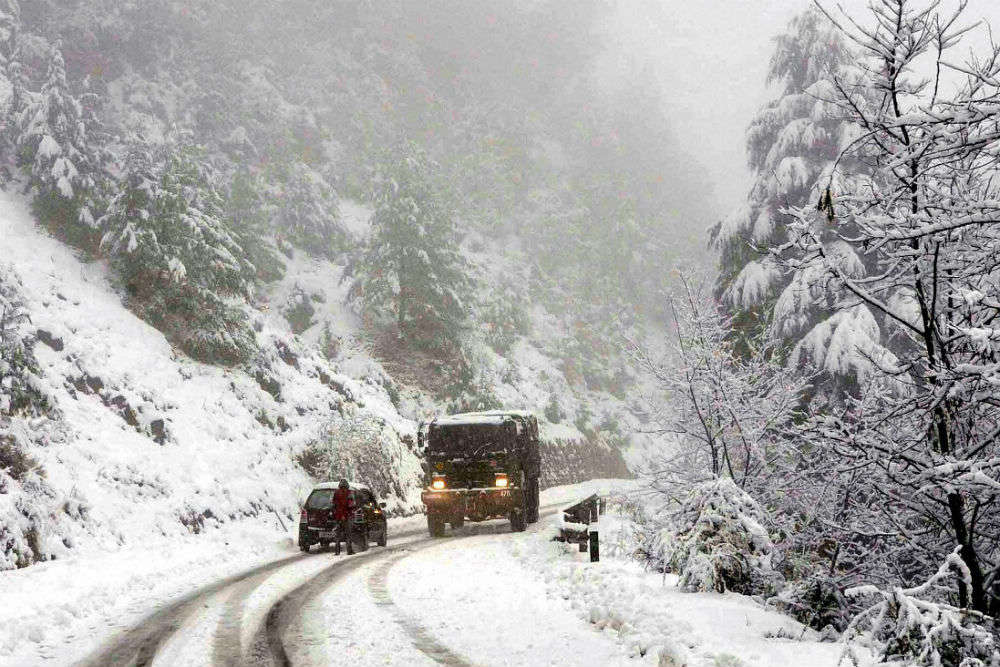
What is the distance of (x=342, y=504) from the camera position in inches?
690

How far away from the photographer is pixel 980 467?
4.79m

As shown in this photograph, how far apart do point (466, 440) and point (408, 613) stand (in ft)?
36.2

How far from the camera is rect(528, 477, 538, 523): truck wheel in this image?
2264 cm

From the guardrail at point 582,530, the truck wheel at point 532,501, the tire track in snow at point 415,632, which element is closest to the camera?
the tire track in snow at point 415,632

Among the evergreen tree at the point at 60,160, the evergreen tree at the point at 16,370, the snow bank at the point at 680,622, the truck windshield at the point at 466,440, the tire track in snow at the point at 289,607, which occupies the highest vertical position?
the evergreen tree at the point at 60,160

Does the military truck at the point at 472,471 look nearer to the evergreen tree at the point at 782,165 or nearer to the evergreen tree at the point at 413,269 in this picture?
the evergreen tree at the point at 782,165

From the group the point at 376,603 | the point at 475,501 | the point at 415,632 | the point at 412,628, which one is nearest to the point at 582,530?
the point at 475,501

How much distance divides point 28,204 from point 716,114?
106 meters

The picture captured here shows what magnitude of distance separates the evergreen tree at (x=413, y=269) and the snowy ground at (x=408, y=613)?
83.5 feet

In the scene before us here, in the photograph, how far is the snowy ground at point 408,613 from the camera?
7.34 m

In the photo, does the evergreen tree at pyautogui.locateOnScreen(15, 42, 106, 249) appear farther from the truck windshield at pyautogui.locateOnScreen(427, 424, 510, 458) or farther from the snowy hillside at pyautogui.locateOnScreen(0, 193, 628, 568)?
the truck windshield at pyautogui.locateOnScreen(427, 424, 510, 458)

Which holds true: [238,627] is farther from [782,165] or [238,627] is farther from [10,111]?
[10,111]

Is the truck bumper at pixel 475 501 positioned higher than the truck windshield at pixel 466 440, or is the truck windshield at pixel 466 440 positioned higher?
the truck windshield at pixel 466 440

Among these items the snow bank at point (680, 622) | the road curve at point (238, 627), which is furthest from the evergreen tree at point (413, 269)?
the snow bank at point (680, 622)
